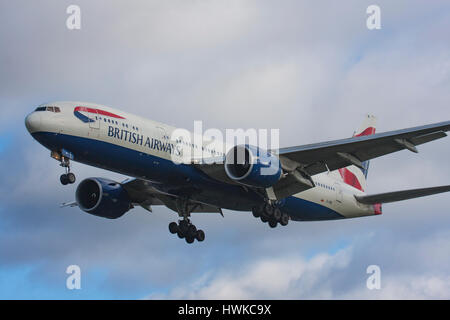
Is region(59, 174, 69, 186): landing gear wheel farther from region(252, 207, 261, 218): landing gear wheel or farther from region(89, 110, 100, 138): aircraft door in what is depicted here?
region(252, 207, 261, 218): landing gear wheel

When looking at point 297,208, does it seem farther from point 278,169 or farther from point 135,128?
point 135,128

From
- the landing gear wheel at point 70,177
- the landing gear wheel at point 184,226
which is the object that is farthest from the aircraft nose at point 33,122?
the landing gear wheel at point 184,226

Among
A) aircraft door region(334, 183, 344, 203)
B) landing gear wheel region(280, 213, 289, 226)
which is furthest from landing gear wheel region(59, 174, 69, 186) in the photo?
aircraft door region(334, 183, 344, 203)

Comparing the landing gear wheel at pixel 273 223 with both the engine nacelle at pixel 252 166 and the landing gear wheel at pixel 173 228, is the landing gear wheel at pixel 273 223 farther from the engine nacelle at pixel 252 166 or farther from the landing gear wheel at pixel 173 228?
the landing gear wheel at pixel 173 228

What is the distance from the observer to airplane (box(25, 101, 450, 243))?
37562 millimetres

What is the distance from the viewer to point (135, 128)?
38.9m

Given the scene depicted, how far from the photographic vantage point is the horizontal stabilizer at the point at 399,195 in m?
42.5

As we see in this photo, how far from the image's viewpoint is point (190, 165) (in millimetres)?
40281

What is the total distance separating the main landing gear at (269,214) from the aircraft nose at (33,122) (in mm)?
12576

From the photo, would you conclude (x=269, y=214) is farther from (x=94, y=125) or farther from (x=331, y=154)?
(x=94, y=125)

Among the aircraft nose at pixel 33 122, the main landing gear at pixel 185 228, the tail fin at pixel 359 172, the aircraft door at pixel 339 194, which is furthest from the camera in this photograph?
the tail fin at pixel 359 172

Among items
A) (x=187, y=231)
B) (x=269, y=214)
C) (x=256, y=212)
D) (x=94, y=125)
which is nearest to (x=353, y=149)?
(x=269, y=214)

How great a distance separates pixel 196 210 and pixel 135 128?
9961mm
